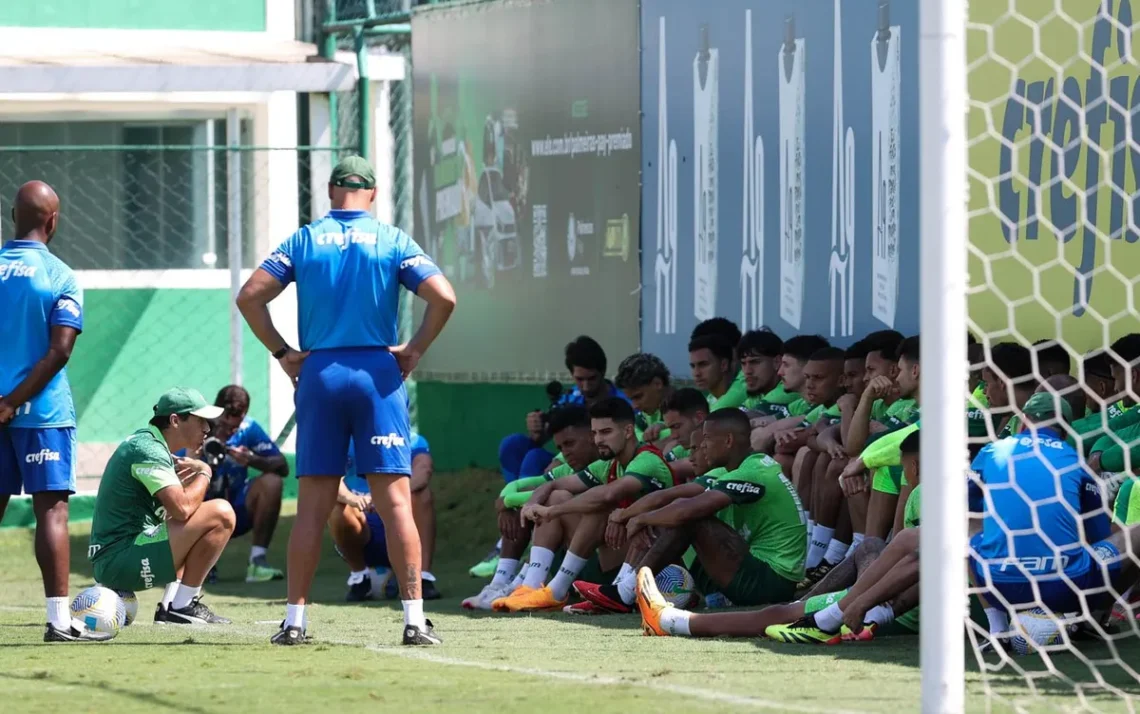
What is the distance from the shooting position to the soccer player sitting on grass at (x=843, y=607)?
8273 millimetres

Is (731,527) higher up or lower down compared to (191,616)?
higher up

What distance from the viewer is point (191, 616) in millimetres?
9789

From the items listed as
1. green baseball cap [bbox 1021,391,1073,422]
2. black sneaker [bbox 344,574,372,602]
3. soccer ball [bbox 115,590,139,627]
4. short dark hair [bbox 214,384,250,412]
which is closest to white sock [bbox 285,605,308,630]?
soccer ball [bbox 115,590,139,627]

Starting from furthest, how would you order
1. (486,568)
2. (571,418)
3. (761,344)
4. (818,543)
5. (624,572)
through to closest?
1. (486,568)
2. (761,344)
3. (571,418)
4. (818,543)
5. (624,572)

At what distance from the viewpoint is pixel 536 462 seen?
41.5 ft

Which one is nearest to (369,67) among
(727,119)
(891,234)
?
(727,119)

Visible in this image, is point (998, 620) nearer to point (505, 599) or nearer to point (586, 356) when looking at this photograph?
point (505, 599)

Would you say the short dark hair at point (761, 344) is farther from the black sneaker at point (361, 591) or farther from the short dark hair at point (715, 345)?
the black sneaker at point (361, 591)

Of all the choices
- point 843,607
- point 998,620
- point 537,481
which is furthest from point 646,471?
point 998,620

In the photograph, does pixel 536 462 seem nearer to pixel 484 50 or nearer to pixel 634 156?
pixel 634 156

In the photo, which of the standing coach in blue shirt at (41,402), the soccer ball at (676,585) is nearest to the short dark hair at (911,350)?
the soccer ball at (676,585)

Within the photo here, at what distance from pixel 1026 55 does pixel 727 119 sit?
10.7 ft

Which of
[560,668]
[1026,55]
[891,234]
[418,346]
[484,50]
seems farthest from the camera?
[484,50]

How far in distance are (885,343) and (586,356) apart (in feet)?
7.78
